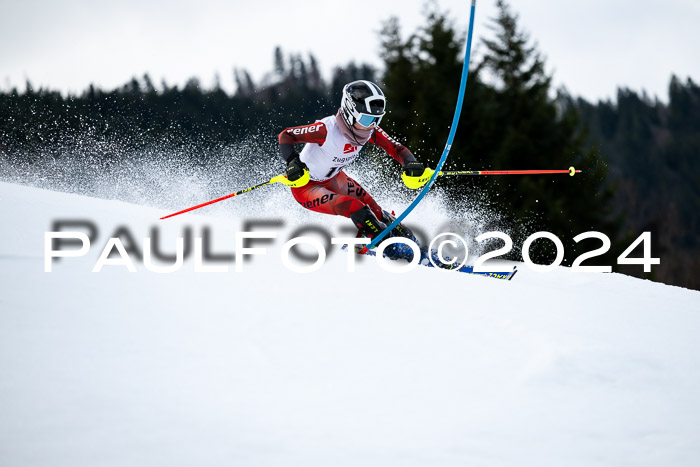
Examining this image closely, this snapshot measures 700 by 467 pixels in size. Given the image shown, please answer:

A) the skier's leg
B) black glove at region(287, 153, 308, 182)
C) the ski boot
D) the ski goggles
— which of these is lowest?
the ski boot

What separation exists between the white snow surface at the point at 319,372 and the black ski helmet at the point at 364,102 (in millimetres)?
1803

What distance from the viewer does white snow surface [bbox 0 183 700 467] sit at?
2107mm

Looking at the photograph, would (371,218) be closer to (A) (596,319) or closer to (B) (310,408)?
(A) (596,319)

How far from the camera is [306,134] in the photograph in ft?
17.4

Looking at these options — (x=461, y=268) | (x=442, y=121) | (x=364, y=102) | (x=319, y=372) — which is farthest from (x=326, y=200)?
(x=442, y=121)

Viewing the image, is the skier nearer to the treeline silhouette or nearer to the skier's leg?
the skier's leg

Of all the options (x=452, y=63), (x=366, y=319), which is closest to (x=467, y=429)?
(x=366, y=319)

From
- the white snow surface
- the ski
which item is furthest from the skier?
the white snow surface

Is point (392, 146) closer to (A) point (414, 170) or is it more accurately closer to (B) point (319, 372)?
(A) point (414, 170)

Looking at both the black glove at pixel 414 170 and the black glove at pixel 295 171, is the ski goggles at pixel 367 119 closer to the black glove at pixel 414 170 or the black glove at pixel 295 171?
the black glove at pixel 414 170

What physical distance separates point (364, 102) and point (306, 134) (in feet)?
2.08

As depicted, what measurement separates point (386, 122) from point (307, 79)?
831 inches

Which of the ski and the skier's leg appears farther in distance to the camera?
the skier's leg

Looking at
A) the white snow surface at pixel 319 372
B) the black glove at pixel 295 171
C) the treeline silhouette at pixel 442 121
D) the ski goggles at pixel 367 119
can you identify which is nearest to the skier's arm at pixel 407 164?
the ski goggles at pixel 367 119
